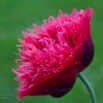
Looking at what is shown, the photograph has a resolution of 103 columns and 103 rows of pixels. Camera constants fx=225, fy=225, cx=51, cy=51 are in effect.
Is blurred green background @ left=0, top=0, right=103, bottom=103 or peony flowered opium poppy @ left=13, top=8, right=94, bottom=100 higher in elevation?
blurred green background @ left=0, top=0, right=103, bottom=103

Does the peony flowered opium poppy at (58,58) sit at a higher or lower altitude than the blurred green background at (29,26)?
lower

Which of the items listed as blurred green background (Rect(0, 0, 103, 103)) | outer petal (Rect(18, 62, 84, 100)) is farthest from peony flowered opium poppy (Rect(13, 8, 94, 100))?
blurred green background (Rect(0, 0, 103, 103))

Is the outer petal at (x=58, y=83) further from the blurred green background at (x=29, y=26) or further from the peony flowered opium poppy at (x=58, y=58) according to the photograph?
the blurred green background at (x=29, y=26)

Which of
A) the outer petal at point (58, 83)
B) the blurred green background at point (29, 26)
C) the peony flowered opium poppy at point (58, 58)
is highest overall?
the blurred green background at point (29, 26)

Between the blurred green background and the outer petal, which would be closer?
the outer petal

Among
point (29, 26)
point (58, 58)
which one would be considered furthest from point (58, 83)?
point (29, 26)

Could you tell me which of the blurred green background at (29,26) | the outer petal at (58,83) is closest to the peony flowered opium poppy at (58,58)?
the outer petal at (58,83)

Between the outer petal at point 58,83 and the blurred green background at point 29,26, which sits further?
the blurred green background at point 29,26

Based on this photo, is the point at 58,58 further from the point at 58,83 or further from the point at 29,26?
the point at 29,26

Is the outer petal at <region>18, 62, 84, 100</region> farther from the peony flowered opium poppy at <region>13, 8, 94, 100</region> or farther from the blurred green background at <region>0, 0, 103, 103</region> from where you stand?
the blurred green background at <region>0, 0, 103, 103</region>
